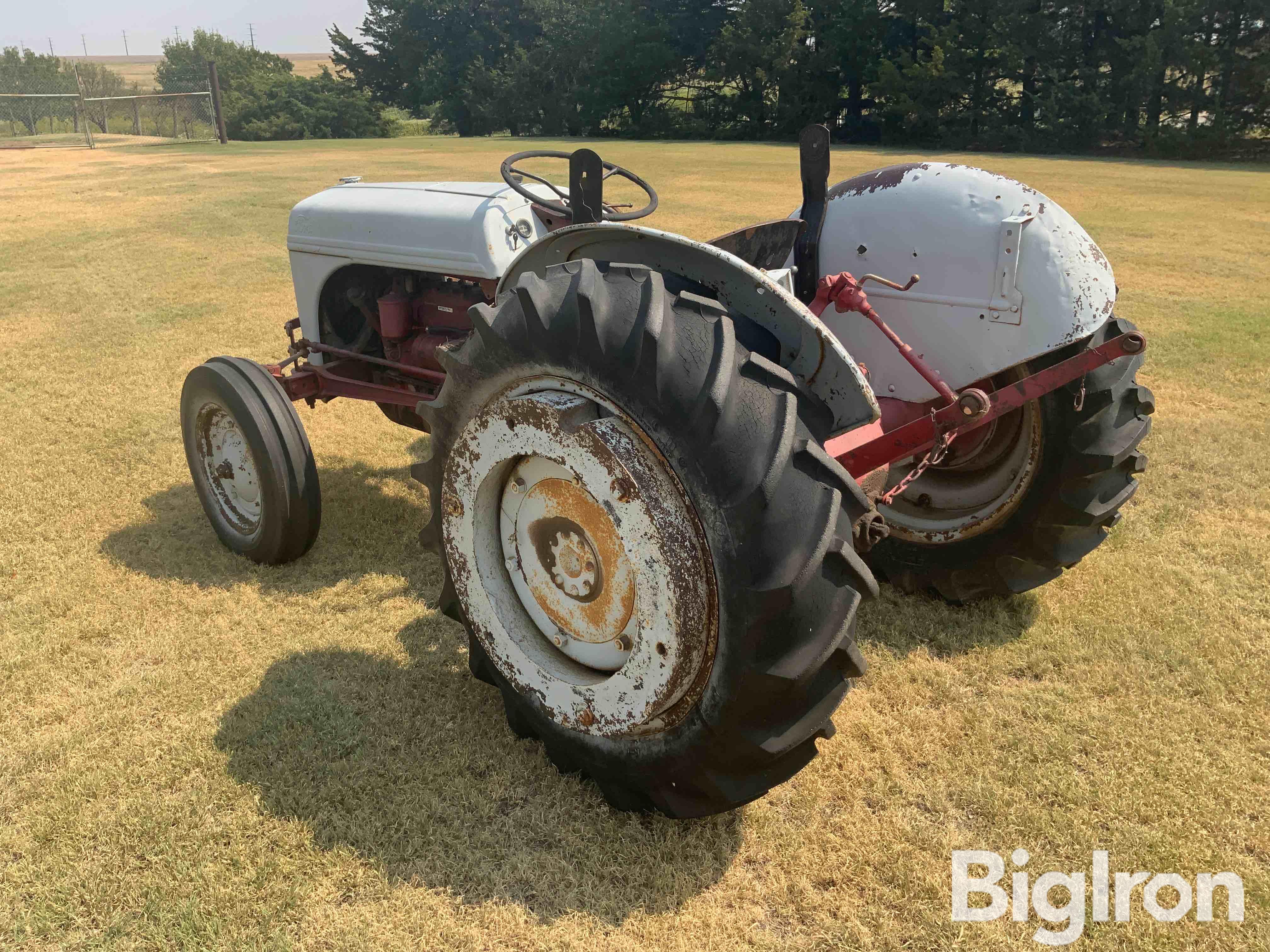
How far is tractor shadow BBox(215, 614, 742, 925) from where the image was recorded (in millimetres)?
2004

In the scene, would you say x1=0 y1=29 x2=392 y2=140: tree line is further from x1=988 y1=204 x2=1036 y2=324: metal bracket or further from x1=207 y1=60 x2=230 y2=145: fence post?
x1=988 y1=204 x2=1036 y2=324: metal bracket

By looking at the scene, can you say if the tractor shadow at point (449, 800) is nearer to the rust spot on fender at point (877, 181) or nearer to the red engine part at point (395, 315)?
the red engine part at point (395, 315)

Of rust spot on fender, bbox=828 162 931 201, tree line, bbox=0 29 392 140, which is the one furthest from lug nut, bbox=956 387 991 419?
tree line, bbox=0 29 392 140

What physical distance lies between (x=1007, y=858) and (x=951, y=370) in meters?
1.29

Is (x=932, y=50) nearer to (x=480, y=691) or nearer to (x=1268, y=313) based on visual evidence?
(x=1268, y=313)

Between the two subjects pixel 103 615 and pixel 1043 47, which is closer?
pixel 103 615

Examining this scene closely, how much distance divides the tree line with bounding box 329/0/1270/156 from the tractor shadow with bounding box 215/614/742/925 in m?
26.2

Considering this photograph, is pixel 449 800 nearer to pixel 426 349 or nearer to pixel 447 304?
pixel 426 349

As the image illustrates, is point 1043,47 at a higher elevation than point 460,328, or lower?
higher

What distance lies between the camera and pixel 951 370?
254cm

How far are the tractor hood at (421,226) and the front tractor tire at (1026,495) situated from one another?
1.66m

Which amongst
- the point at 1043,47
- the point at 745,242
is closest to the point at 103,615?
the point at 745,242

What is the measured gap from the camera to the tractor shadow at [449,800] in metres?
2.00

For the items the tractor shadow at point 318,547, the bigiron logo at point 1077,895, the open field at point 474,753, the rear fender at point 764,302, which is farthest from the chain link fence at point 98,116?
the bigiron logo at point 1077,895
